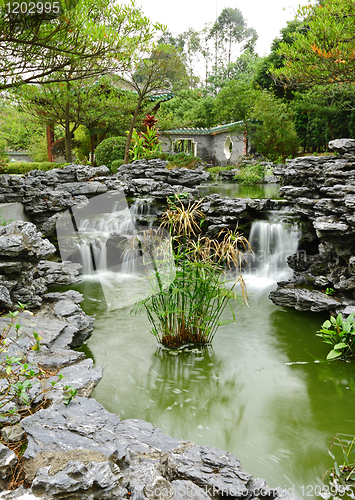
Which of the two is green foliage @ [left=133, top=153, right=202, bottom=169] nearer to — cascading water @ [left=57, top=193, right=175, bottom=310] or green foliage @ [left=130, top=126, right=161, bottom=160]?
green foliage @ [left=130, top=126, right=161, bottom=160]

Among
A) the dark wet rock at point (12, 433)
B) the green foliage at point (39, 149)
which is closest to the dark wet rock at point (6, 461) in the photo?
the dark wet rock at point (12, 433)

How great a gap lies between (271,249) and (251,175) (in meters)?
8.45

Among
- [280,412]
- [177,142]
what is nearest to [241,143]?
[177,142]

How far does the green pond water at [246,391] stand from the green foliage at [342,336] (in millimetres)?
170

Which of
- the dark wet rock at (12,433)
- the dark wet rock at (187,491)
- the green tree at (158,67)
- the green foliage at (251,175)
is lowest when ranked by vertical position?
Result: the dark wet rock at (187,491)

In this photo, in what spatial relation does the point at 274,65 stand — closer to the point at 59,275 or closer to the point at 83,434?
the point at 59,275

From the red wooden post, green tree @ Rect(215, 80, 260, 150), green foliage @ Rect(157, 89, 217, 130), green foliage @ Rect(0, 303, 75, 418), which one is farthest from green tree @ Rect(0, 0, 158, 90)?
green foliage @ Rect(157, 89, 217, 130)

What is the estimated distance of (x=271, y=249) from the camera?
681cm

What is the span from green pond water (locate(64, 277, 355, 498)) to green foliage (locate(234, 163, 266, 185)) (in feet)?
34.0

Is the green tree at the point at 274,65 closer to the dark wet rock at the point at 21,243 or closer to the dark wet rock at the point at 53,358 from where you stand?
the dark wet rock at the point at 21,243

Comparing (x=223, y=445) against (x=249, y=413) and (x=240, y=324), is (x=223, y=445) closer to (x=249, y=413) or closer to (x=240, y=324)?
(x=249, y=413)

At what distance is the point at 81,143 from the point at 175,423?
18238 mm

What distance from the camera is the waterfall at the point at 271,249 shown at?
→ 6578 millimetres

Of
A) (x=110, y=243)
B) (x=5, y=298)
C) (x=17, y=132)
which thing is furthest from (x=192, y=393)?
(x=17, y=132)
